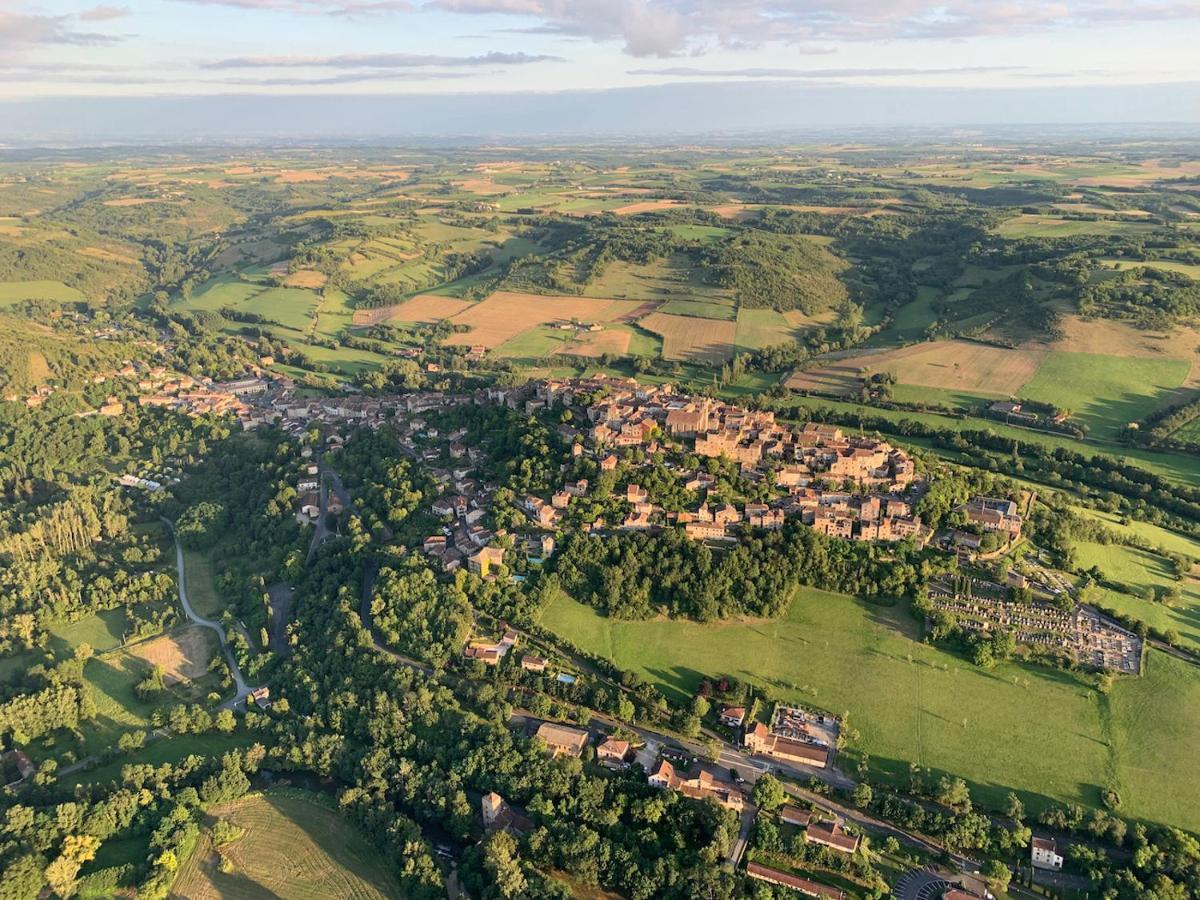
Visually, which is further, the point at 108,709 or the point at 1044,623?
the point at 108,709

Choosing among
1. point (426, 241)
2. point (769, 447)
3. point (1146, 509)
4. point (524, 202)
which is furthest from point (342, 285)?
point (1146, 509)

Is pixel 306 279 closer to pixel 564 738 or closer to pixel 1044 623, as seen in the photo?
pixel 564 738

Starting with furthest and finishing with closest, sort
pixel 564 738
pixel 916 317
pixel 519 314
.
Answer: pixel 519 314
pixel 916 317
pixel 564 738

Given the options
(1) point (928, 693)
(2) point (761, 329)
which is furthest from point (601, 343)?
(1) point (928, 693)

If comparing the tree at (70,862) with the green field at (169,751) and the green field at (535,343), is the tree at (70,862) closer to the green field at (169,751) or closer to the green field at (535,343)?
the green field at (169,751)

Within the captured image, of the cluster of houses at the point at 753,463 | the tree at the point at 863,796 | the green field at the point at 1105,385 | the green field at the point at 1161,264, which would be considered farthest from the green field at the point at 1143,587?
the green field at the point at 1161,264
